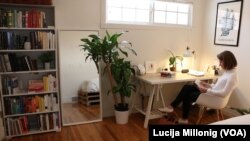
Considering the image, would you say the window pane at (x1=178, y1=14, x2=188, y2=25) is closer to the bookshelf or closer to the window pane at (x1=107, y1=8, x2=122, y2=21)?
the window pane at (x1=107, y1=8, x2=122, y2=21)

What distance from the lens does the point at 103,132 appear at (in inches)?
119

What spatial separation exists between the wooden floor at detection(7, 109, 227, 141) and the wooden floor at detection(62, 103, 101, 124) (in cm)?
13

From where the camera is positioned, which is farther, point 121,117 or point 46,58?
point 121,117

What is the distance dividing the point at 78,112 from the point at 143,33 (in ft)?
5.35

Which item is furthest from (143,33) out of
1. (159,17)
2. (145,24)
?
(159,17)

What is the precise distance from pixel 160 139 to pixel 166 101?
2.89 metres

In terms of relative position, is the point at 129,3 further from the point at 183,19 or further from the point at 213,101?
the point at 213,101

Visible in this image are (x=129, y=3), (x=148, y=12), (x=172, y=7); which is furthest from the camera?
(x=172, y=7)

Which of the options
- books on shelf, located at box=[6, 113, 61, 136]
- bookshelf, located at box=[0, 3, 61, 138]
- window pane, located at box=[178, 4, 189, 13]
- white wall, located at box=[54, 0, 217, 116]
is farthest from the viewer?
window pane, located at box=[178, 4, 189, 13]

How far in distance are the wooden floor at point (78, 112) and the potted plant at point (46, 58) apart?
26.7 inches

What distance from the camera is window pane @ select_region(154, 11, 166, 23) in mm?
3682

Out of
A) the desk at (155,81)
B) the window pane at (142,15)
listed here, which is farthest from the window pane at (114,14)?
the desk at (155,81)

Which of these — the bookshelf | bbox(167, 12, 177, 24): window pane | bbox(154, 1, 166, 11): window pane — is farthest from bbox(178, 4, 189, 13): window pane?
the bookshelf

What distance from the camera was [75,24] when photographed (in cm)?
313
